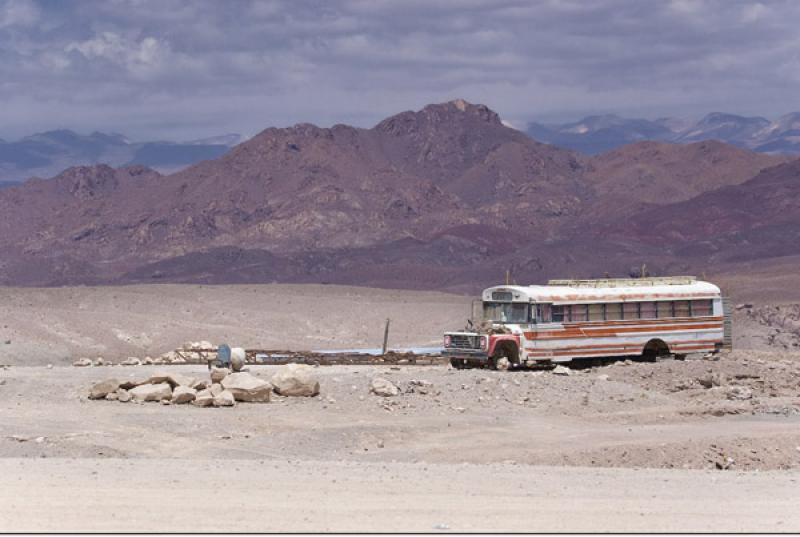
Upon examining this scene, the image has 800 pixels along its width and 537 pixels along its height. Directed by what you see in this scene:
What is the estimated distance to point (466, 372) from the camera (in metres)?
30.7

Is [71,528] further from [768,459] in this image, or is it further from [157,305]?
[157,305]

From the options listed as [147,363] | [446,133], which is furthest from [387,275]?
[147,363]

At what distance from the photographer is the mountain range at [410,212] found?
125 meters

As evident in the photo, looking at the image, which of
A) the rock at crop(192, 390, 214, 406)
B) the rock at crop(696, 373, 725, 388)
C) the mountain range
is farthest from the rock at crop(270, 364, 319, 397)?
the mountain range

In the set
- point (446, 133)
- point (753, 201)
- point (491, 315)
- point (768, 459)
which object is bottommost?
A: point (768, 459)

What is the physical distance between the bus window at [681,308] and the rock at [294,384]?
1328 cm

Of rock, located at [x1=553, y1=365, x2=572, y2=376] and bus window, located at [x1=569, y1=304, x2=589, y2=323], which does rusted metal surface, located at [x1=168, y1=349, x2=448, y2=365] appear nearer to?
bus window, located at [x1=569, y1=304, x2=589, y2=323]

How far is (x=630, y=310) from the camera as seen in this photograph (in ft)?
116

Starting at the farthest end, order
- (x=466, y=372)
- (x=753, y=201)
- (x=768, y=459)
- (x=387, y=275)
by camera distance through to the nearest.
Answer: (x=753, y=201), (x=387, y=275), (x=466, y=372), (x=768, y=459)

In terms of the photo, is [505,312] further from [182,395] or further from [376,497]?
[376,497]

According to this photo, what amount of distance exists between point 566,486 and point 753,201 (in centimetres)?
13355

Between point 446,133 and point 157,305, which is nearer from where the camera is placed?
point 157,305

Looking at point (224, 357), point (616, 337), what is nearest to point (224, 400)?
point (224, 357)

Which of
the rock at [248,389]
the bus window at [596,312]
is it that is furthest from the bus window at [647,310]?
the rock at [248,389]
